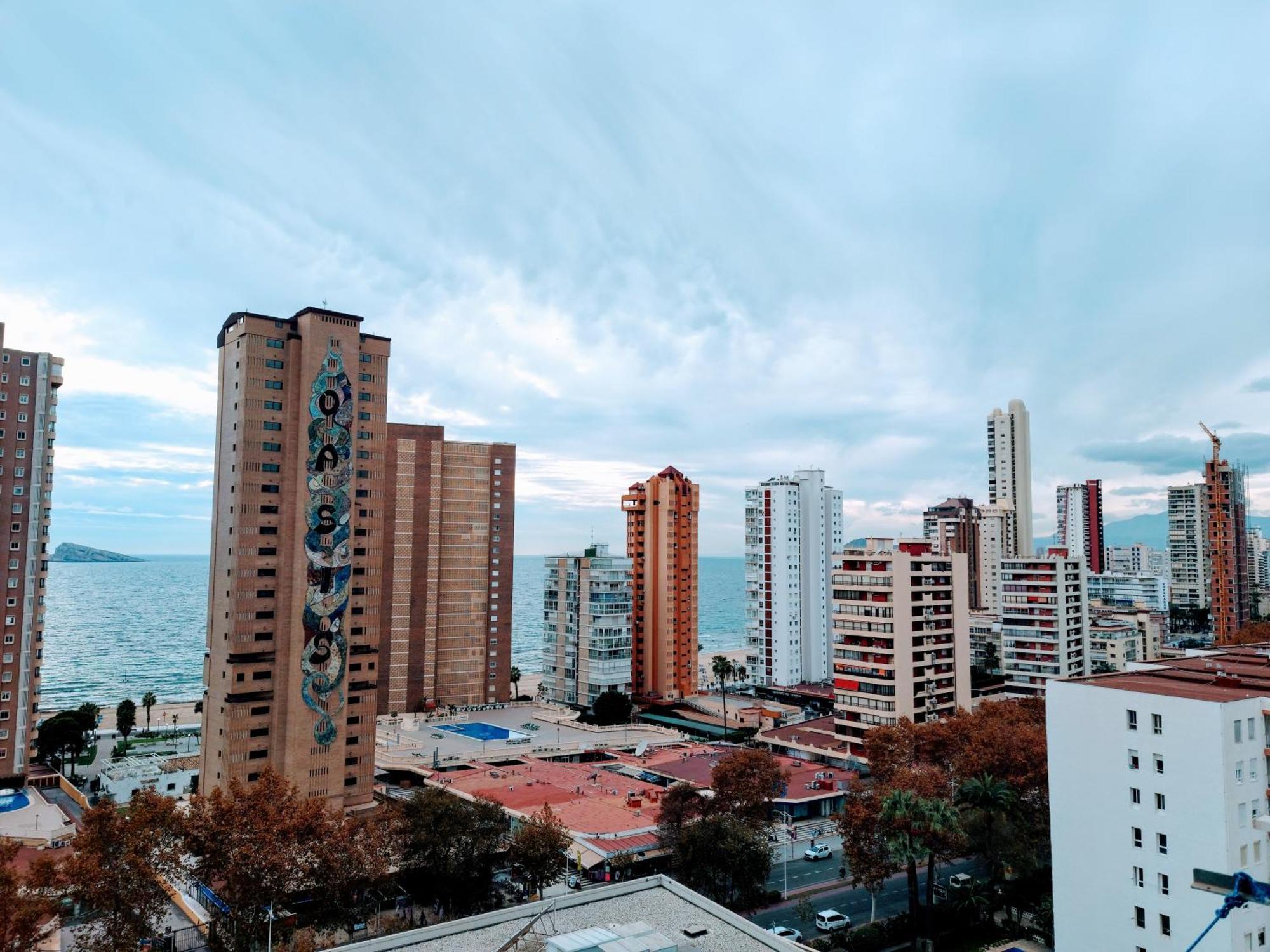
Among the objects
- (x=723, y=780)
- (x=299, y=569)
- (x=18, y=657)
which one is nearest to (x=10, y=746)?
(x=18, y=657)

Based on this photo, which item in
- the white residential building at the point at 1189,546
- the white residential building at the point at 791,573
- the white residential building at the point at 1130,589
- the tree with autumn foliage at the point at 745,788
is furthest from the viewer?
the white residential building at the point at 1130,589

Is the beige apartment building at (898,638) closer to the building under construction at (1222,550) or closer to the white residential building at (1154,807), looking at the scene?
the white residential building at (1154,807)

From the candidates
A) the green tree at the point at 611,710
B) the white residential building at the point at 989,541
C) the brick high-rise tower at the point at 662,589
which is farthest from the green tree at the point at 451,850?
the white residential building at the point at 989,541

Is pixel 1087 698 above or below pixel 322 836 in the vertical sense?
above

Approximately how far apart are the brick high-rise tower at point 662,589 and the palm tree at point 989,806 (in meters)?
66.6

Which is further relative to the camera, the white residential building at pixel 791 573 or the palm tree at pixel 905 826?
the white residential building at pixel 791 573

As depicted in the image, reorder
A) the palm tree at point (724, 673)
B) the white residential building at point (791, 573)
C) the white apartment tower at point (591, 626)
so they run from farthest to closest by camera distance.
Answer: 1. the white residential building at point (791, 573)
2. the white apartment tower at point (591, 626)
3. the palm tree at point (724, 673)

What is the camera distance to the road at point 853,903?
4412 centimetres

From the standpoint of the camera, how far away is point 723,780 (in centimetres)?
4834

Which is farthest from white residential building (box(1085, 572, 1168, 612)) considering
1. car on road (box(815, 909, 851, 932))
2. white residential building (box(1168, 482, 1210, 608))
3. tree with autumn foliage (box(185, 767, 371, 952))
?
tree with autumn foliage (box(185, 767, 371, 952))

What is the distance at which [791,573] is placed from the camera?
11712 centimetres

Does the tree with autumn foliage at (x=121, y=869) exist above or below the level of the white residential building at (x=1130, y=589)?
below

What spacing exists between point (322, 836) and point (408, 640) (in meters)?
63.3

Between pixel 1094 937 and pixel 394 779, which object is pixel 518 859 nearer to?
pixel 1094 937
